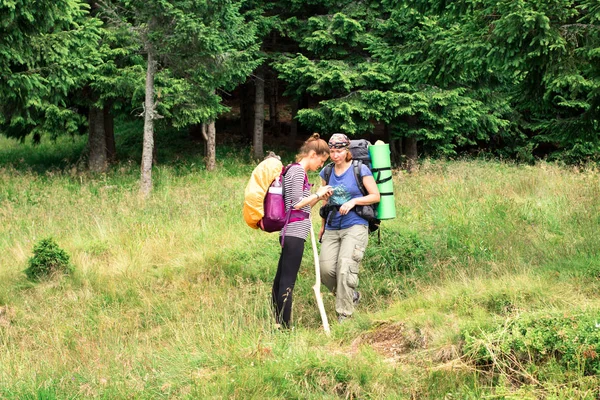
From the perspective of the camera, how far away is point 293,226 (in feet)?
18.2

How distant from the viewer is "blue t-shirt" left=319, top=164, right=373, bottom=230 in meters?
5.88

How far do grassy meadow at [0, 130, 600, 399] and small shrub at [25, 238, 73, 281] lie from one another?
146 mm

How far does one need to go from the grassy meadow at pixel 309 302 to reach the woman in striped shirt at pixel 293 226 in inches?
9.6

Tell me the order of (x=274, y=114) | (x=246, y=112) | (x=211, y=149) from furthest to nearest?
1. (x=274, y=114)
2. (x=246, y=112)
3. (x=211, y=149)

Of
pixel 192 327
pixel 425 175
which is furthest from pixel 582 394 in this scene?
pixel 425 175

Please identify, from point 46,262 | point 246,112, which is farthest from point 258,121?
point 46,262

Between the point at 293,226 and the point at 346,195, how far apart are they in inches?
27.7

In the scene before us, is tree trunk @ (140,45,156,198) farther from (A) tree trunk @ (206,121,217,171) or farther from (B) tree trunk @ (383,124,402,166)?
(B) tree trunk @ (383,124,402,166)

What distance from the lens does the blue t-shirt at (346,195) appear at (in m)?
5.88

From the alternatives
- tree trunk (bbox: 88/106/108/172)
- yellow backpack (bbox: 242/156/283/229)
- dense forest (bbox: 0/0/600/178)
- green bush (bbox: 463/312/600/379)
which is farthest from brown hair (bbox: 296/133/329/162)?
tree trunk (bbox: 88/106/108/172)

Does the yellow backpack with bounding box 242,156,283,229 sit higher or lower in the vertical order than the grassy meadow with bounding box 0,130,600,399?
higher

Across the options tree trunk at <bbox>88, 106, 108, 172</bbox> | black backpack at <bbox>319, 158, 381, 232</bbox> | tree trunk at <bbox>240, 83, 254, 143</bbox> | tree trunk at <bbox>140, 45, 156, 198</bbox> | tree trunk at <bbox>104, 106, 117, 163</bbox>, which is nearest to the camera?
black backpack at <bbox>319, 158, 381, 232</bbox>

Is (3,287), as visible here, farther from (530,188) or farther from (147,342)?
(530,188)

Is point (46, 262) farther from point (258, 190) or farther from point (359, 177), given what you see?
point (359, 177)
